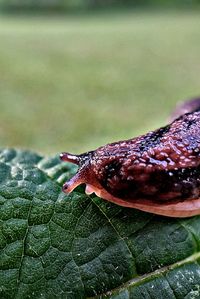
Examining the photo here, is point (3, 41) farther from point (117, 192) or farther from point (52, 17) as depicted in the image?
point (117, 192)

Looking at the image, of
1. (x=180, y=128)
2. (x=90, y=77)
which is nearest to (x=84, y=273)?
(x=180, y=128)

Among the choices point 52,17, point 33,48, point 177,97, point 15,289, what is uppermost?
point 15,289

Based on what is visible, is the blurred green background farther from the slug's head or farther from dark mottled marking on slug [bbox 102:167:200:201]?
dark mottled marking on slug [bbox 102:167:200:201]

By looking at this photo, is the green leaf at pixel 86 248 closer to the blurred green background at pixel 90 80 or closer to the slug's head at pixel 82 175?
the slug's head at pixel 82 175

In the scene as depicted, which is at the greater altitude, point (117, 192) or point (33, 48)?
point (117, 192)

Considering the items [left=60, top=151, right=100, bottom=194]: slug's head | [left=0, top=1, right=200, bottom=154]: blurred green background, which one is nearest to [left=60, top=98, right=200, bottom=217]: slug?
[left=60, top=151, right=100, bottom=194]: slug's head

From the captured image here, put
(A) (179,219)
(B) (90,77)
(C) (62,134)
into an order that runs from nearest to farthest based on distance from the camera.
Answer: (A) (179,219), (C) (62,134), (B) (90,77)

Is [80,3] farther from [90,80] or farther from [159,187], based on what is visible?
[159,187]
